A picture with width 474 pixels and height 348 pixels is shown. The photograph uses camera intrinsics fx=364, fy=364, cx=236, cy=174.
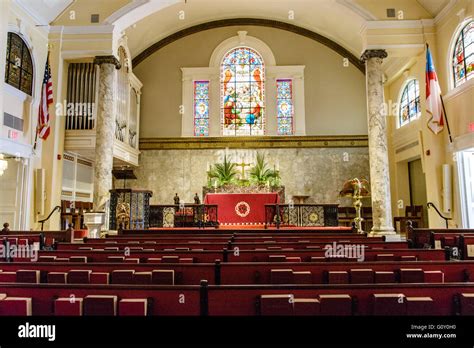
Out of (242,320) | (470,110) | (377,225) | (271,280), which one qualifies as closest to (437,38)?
(470,110)

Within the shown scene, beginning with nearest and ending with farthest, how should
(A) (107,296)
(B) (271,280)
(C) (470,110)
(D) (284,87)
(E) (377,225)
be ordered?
(A) (107,296) → (B) (271,280) → (C) (470,110) → (E) (377,225) → (D) (284,87)

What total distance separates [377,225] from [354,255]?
6656mm

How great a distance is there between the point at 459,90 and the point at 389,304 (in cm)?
982

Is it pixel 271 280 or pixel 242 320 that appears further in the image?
pixel 271 280

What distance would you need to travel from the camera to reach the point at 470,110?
9.75 meters

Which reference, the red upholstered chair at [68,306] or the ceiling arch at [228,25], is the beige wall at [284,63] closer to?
the ceiling arch at [228,25]

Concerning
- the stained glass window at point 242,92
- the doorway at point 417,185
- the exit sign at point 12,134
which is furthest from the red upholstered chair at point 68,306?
the stained glass window at point 242,92

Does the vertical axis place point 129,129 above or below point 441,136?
above

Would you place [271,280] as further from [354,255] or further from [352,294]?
[354,255]

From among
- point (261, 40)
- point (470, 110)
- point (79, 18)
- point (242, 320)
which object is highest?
point (261, 40)

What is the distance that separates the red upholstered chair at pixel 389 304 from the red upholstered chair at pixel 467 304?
1.45 ft

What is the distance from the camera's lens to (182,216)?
1093 cm

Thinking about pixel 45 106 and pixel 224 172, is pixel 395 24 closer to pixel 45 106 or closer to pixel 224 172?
pixel 224 172

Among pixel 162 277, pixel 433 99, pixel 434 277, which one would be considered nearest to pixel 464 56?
pixel 433 99
